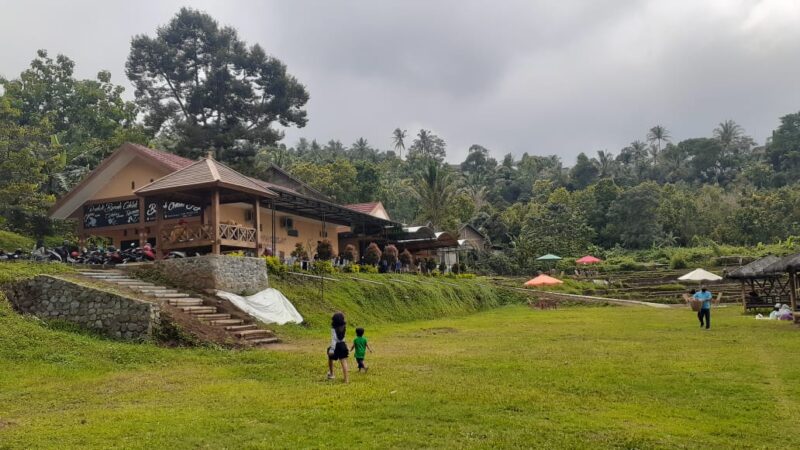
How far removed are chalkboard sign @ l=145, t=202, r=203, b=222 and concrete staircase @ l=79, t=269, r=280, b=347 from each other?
23.2ft

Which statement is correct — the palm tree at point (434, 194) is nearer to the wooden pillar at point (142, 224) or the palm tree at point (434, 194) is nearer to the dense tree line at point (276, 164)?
the dense tree line at point (276, 164)

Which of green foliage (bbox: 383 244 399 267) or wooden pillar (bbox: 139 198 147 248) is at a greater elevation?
wooden pillar (bbox: 139 198 147 248)

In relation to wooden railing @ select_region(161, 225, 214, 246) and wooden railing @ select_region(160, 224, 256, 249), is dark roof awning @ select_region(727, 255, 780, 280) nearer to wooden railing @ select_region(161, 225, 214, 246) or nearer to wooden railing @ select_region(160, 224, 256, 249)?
wooden railing @ select_region(160, 224, 256, 249)

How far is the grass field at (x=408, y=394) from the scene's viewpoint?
657 centimetres

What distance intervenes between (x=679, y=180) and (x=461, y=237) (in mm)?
48228

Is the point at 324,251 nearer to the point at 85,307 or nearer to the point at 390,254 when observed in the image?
the point at 390,254

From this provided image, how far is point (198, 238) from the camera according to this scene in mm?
18844

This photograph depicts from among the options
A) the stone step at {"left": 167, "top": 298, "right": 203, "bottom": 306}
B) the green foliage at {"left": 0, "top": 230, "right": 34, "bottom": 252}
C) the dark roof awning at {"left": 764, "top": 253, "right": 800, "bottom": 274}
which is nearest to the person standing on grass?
the stone step at {"left": 167, "top": 298, "right": 203, "bottom": 306}

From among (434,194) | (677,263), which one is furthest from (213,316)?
(677,263)

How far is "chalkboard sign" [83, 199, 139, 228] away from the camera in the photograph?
939 inches

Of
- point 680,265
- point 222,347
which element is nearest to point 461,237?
point 680,265

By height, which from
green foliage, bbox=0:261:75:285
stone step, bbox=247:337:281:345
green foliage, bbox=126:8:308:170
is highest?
green foliage, bbox=126:8:308:170

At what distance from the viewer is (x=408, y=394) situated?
8547 mm

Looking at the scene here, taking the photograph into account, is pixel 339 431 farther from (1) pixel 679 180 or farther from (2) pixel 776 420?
(1) pixel 679 180
